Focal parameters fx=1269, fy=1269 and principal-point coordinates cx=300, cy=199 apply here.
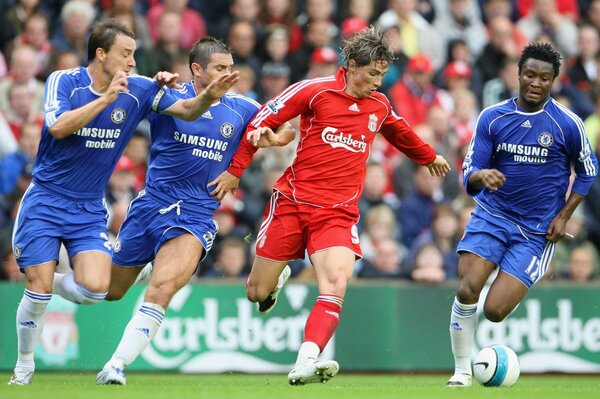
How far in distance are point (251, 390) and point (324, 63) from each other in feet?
24.0

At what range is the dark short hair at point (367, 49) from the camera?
1067 cm

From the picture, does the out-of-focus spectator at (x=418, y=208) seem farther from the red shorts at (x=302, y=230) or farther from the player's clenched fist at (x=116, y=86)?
the player's clenched fist at (x=116, y=86)

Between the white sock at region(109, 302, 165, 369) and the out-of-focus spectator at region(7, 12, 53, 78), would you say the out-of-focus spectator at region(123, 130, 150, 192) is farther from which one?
the white sock at region(109, 302, 165, 369)

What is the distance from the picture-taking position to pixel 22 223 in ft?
35.1

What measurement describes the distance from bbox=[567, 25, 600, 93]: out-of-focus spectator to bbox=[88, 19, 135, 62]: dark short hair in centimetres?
984

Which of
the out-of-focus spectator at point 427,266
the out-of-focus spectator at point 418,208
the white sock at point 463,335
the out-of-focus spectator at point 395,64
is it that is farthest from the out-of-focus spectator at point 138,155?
the white sock at point 463,335

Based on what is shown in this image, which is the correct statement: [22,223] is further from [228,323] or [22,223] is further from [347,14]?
[347,14]

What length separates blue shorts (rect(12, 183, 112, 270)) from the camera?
417 inches

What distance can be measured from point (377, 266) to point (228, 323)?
6.79ft

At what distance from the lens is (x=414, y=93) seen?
17594mm

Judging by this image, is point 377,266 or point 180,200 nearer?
point 180,200

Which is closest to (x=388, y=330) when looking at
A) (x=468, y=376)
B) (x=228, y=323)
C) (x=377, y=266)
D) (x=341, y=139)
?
(x=377, y=266)

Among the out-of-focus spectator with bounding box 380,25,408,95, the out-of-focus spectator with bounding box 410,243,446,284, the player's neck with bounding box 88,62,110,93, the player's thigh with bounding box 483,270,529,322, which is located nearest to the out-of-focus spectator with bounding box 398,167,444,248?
the out-of-focus spectator with bounding box 410,243,446,284

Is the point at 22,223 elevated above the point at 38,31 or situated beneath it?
situated beneath
